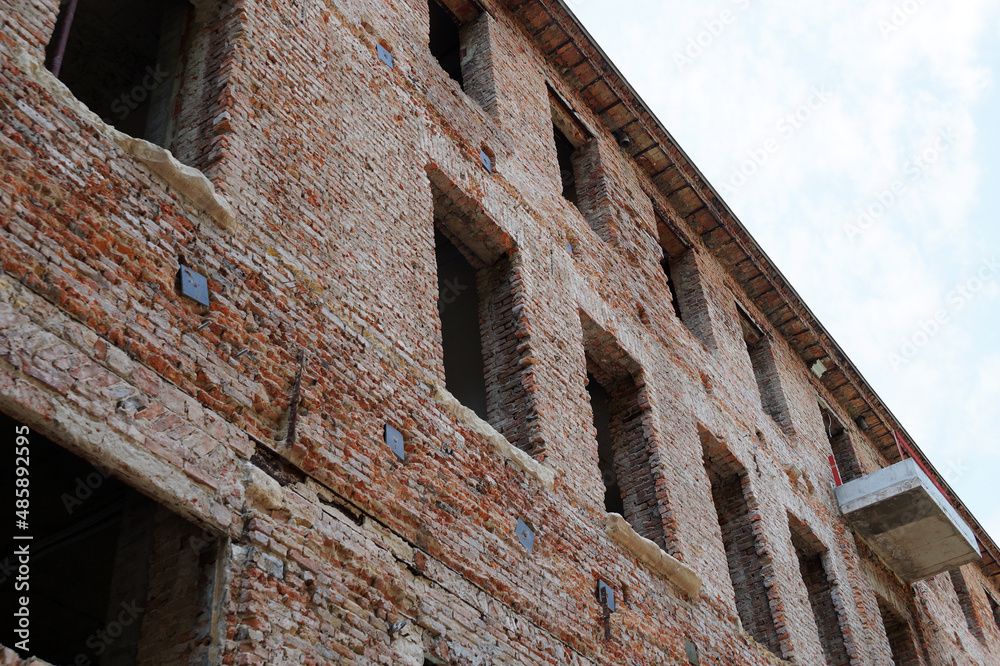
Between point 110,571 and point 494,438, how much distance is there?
305cm

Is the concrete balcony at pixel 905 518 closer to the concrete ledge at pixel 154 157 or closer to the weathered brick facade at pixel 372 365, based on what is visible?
the weathered brick facade at pixel 372 365

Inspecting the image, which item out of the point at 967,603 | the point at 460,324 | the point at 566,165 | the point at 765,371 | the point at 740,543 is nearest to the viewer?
the point at 740,543

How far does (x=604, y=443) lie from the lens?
13555mm

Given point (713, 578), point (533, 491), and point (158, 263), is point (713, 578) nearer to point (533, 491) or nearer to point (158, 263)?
point (533, 491)

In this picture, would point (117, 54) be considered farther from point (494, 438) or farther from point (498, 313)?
point (494, 438)

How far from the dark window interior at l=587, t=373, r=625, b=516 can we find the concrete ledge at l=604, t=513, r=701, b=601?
225cm

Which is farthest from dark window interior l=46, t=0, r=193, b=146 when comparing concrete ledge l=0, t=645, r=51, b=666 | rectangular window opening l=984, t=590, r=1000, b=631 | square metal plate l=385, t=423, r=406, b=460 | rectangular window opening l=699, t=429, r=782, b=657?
rectangular window opening l=984, t=590, r=1000, b=631

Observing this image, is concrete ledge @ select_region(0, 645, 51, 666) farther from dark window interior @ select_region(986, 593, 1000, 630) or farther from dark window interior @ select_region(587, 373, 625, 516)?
dark window interior @ select_region(986, 593, 1000, 630)

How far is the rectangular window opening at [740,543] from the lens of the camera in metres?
11.8

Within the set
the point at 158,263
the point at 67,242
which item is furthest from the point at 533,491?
the point at 67,242

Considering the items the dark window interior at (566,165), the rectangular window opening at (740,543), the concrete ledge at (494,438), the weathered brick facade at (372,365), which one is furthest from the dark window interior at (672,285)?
the concrete ledge at (494,438)

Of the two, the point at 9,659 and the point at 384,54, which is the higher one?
the point at 384,54

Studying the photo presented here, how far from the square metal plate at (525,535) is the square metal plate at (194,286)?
9.82ft

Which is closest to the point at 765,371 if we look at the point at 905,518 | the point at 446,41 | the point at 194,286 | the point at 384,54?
the point at 905,518
